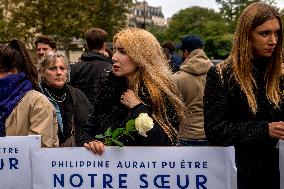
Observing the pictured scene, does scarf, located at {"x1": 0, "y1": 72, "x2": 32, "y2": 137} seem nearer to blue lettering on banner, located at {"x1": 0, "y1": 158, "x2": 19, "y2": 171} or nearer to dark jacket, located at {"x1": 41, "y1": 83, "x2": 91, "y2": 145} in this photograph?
blue lettering on banner, located at {"x1": 0, "y1": 158, "x2": 19, "y2": 171}

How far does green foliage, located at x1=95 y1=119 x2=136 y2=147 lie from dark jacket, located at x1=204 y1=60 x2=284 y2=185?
1.37 ft

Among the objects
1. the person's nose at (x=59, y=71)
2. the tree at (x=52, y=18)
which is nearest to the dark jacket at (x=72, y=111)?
the person's nose at (x=59, y=71)

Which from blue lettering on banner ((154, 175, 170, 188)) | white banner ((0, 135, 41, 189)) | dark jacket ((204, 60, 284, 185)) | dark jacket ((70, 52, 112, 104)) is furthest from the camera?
dark jacket ((70, 52, 112, 104))

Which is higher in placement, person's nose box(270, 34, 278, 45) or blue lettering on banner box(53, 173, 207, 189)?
person's nose box(270, 34, 278, 45)

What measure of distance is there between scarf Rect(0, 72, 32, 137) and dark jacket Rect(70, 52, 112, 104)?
2769mm

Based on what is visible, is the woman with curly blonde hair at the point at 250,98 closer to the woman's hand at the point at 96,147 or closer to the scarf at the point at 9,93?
the woman's hand at the point at 96,147

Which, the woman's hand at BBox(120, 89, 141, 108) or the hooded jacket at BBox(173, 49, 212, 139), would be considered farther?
the hooded jacket at BBox(173, 49, 212, 139)

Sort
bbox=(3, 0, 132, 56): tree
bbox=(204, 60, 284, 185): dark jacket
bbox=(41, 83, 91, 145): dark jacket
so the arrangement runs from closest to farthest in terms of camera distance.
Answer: bbox=(204, 60, 284, 185): dark jacket < bbox=(41, 83, 91, 145): dark jacket < bbox=(3, 0, 132, 56): tree

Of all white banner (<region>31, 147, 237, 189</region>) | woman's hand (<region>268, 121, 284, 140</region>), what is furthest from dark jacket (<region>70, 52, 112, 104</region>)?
woman's hand (<region>268, 121, 284, 140</region>)

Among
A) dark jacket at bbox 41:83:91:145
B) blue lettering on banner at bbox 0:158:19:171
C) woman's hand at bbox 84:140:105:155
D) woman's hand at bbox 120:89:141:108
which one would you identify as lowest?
blue lettering on banner at bbox 0:158:19:171

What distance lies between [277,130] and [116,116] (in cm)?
98

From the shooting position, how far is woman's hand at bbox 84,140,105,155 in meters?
3.29

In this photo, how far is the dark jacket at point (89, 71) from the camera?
6.77m

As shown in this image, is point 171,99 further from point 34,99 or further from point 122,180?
point 34,99
